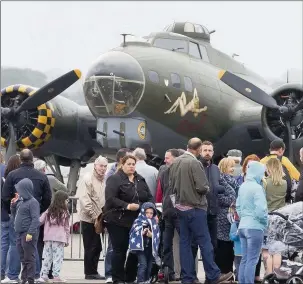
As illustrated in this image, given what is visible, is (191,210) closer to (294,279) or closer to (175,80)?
(294,279)

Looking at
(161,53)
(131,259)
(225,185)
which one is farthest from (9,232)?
(161,53)

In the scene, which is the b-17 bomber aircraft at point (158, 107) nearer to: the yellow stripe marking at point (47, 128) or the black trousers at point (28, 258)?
the yellow stripe marking at point (47, 128)

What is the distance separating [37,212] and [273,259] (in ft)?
10.6

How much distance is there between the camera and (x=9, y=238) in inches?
541

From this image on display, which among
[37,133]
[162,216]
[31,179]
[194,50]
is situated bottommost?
[162,216]

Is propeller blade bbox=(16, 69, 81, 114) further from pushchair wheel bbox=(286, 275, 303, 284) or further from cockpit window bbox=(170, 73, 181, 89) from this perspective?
pushchair wheel bbox=(286, 275, 303, 284)

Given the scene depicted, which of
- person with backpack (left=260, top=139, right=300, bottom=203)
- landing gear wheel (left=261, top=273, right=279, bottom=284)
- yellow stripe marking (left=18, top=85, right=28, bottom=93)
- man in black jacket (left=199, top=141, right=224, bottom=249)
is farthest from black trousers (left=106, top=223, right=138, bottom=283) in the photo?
yellow stripe marking (left=18, top=85, right=28, bottom=93)

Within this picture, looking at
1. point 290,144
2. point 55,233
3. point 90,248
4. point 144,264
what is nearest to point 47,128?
point 290,144

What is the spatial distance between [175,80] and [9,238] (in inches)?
372

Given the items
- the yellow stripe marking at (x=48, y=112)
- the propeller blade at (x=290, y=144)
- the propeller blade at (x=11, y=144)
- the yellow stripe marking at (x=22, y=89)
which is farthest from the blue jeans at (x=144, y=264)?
the yellow stripe marking at (x=22, y=89)

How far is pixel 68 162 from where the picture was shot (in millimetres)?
26906

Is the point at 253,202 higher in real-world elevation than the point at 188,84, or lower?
lower

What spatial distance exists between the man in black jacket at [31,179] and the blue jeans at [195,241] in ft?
6.58

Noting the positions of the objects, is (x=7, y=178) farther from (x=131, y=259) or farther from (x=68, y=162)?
(x=68, y=162)
